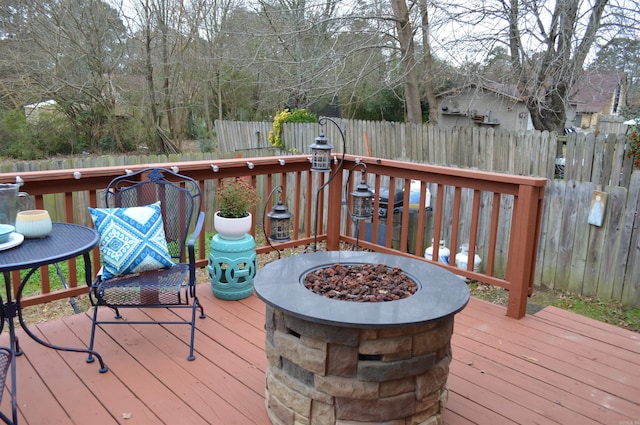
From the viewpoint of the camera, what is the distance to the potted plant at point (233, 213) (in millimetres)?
3164

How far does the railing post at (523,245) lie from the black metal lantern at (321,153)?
1221 millimetres

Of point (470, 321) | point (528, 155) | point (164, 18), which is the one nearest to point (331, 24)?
point (528, 155)

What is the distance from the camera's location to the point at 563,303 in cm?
447

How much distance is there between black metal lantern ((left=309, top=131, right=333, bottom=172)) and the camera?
3.22m

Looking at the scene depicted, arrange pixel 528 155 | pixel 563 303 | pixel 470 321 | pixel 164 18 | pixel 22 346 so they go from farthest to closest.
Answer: pixel 164 18 → pixel 528 155 → pixel 563 303 → pixel 470 321 → pixel 22 346

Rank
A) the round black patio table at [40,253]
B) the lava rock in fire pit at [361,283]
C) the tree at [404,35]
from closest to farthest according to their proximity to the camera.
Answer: the round black patio table at [40,253], the lava rock in fire pit at [361,283], the tree at [404,35]

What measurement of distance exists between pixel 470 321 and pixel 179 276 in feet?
5.70

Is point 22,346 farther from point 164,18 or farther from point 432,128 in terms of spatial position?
point 164,18

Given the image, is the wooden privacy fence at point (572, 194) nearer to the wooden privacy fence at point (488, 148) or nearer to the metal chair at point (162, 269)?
the wooden privacy fence at point (488, 148)

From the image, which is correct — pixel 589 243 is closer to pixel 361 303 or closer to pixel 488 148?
pixel 488 148

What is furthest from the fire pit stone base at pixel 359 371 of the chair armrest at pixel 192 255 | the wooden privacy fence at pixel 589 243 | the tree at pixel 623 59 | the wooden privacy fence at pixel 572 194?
the tree at pixel 623 59

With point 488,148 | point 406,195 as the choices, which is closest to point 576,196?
point 488,148

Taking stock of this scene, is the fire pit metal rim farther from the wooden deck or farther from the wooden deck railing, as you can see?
the wooden deck railing

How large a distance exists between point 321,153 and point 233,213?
2.30ft
